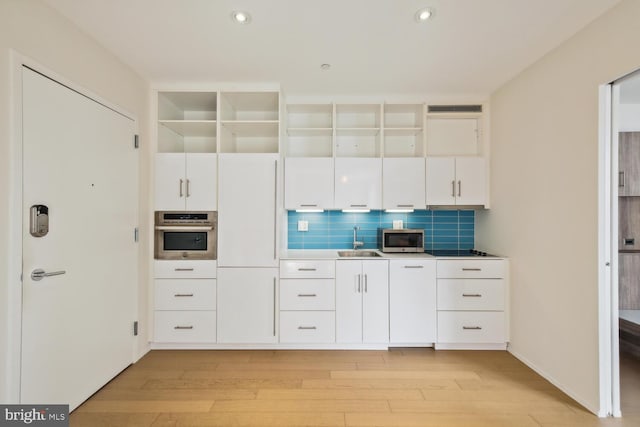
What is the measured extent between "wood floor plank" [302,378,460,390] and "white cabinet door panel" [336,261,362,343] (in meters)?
0.50

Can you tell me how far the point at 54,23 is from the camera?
1.74 metres

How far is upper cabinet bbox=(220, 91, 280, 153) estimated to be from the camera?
2807 millimetres

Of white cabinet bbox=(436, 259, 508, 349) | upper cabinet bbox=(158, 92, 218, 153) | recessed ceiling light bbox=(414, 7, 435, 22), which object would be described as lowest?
white cabinet bbox=(436, 259, 508, 349)

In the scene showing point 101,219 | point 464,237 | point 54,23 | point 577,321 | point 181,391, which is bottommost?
point 181,391

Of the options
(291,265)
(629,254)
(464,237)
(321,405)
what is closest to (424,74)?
(464,237)

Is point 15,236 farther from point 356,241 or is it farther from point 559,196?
point 559,196

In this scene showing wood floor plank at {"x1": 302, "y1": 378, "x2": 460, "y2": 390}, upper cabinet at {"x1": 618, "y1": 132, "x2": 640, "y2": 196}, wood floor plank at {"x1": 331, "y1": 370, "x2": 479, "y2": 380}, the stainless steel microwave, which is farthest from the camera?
the stainless steel microwave

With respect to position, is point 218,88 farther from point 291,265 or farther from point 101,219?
point 291,265

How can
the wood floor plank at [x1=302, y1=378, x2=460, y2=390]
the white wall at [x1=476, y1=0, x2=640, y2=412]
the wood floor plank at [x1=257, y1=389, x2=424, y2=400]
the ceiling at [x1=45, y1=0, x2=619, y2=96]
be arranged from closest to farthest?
the ceiling at [x1=45, y1=0, x2=619, y2=96], the white wall at [x1=476, y1=0, x2=640, y2=412], the wood floor plank at [x1=257, y1=389, x2=424, y2=400], the wood floor plank at [x1=302, y1=378, x2=460, y2=390]

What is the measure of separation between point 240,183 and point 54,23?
1610 mm

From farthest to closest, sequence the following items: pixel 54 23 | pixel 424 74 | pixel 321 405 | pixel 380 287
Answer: pixel 380 287, pixel 424 74, pixel 321 405, pixel 54 23

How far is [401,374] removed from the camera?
2.31 meters

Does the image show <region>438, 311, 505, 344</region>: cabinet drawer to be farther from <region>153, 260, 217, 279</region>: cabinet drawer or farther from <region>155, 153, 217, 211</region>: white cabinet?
<region>155, 153, 217, 211</region>: white cabinet
